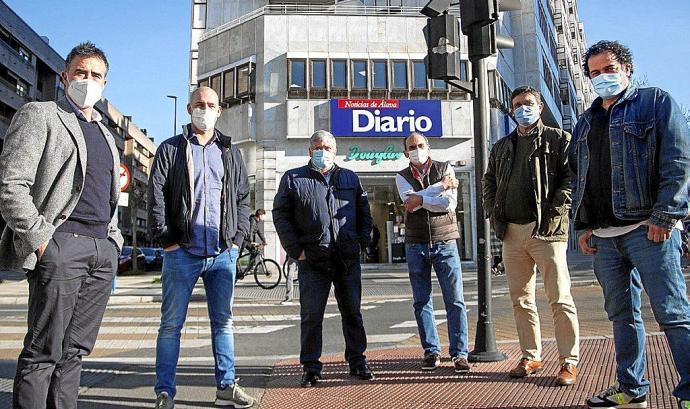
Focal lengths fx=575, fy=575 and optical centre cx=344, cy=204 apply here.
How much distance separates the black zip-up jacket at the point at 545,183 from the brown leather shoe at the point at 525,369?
959 millimetres

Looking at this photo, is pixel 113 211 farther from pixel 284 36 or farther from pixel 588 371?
pixel 284 36

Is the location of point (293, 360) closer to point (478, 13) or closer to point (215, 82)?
point (478, 13)

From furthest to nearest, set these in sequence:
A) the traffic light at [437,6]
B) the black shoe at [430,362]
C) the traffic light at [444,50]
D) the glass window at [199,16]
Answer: the glass window at [199,16], the traffic light at [437,6], the traffic light at [444,50], the black shoe at [430,362]

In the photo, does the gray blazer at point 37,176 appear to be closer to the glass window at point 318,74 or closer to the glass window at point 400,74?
the glass window at point 318,74

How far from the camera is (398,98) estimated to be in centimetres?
2456

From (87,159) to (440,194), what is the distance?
290 centimetres

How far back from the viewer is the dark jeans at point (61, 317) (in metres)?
2.86

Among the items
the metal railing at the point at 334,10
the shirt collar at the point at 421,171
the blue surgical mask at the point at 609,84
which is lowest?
the shirt collar at the point at 421,171

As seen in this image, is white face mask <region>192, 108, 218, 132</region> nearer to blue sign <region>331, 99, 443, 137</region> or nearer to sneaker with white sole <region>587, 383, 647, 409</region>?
sneaker with white sole <region>587, 383, 647, 409</region>

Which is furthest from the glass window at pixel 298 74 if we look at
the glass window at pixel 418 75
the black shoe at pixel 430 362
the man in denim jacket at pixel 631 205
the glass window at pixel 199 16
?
the man in denim jacket at pixel 631 205

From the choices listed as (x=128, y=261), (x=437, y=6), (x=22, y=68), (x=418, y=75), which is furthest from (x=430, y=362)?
(x=22, y=68)

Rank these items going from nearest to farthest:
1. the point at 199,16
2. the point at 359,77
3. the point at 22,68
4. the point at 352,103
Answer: the point at 352,103, the point at 359,77, the point at 199,16, the point at 22,68

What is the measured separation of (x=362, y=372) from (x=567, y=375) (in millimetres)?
1531

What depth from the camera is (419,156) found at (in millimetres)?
5223
